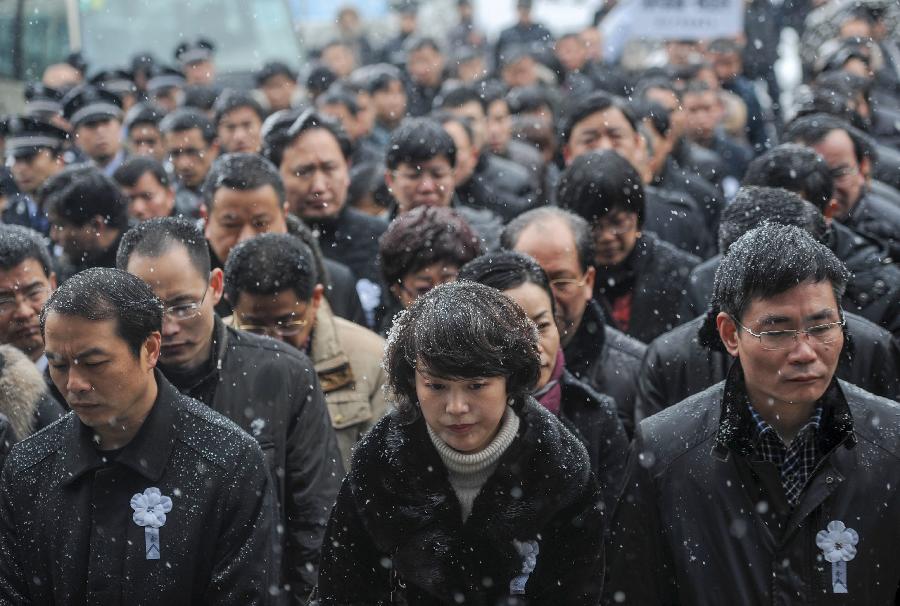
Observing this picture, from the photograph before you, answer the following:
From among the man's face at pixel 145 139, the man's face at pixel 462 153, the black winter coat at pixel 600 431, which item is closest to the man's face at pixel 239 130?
the man's face at pixel 145 139

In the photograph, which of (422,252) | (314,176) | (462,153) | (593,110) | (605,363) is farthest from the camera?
(462,153)

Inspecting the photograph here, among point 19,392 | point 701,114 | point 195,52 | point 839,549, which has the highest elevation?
point 195,52

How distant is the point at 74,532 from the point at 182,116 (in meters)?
5.84

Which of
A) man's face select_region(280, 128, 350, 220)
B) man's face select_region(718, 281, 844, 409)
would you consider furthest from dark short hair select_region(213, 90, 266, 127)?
man's face select_region(718, 281, 844, 409)

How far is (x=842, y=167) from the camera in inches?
252

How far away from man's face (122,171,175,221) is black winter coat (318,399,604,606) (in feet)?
14.0

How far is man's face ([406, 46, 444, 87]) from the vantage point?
45.4 ft

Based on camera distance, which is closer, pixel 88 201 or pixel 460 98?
pixel 88 201

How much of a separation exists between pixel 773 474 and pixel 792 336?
0.36 meters

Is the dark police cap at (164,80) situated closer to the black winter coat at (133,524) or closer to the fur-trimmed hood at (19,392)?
the fur-trimmed hood at (19,392)

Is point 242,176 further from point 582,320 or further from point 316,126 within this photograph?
point 582,320

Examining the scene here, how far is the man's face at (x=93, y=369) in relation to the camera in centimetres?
371

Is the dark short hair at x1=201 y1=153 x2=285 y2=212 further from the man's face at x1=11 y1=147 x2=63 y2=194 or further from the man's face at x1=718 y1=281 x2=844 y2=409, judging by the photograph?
the man's face at x1=11 y1=147 x2=63 y2=194

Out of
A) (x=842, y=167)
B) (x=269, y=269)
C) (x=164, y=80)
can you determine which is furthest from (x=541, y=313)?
(x=164, y=80)
